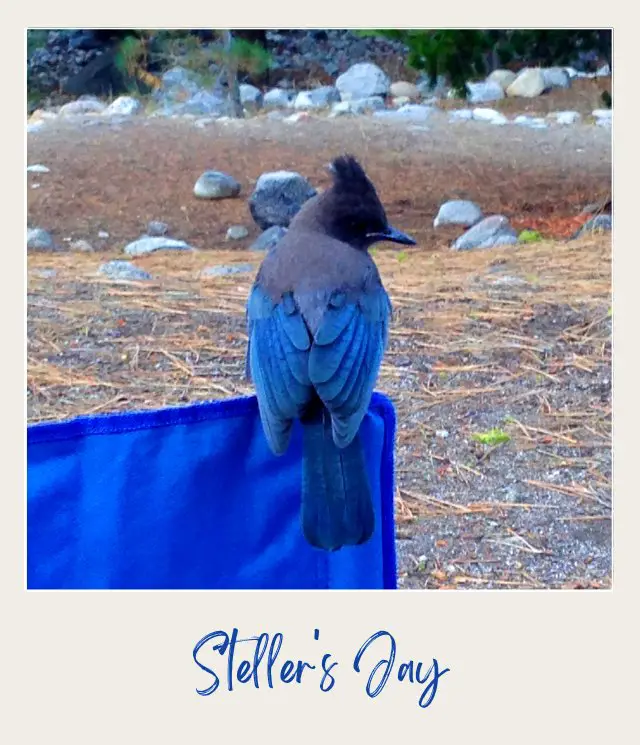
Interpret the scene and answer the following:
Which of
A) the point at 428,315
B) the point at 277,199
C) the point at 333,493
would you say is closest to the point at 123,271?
the point at 277,199

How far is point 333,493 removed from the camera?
1.73m

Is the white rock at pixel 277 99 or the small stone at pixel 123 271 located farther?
the white rock at pixel 277 99

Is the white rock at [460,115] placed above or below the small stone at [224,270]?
above

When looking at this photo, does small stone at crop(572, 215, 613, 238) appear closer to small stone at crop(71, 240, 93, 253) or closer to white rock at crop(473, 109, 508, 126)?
white rock at crop(473, 109, 508, 126)

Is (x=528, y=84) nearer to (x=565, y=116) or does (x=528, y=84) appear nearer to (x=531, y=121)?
(x=565, y=116)

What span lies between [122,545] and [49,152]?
4.92 metres

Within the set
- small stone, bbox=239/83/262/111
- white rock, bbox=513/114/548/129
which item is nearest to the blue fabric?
small stone, bbox=239/83/262/111

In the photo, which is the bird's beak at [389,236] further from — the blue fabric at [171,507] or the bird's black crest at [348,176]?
the blue fabric at [171,507]

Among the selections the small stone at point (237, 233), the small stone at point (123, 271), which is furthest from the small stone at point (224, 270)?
the small stone at point (237, 233)

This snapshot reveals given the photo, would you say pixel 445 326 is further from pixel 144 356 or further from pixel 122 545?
pixel 122 545

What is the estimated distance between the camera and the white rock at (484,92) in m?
5.31

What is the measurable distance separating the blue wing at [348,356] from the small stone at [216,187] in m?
3.78

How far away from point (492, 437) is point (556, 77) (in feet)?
8.15

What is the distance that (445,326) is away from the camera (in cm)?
444
